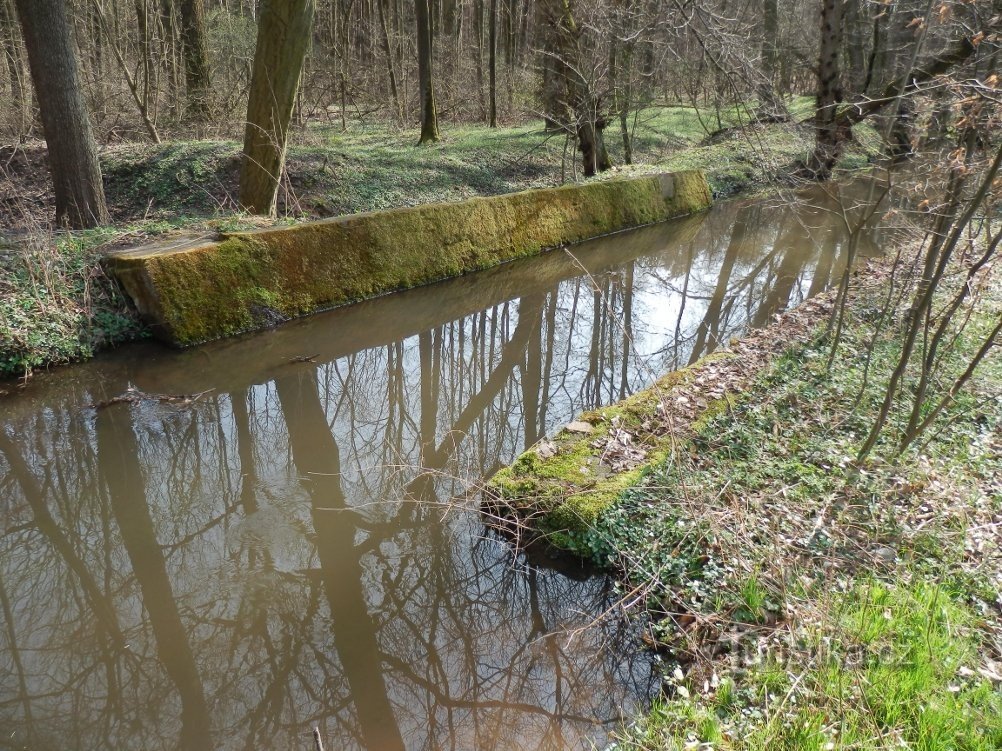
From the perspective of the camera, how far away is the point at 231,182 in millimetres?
11680

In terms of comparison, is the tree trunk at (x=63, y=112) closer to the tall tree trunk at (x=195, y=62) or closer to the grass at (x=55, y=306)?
the grass at (x=55, y=306)

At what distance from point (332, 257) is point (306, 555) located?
17.8ft

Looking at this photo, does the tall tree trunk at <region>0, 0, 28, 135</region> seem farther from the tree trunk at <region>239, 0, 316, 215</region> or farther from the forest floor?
the tree trunk at <region>239, 0, 316, 215</region>

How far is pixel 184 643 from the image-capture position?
3656 mm

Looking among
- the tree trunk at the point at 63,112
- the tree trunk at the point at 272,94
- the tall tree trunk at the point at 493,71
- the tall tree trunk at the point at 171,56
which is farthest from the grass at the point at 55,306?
the tall tree trunk at the point at 493,71

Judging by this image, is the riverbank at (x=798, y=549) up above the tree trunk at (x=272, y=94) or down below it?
below

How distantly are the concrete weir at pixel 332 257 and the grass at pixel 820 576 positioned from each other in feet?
18.3

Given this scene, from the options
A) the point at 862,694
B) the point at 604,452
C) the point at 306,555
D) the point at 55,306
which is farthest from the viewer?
the point at 55,306

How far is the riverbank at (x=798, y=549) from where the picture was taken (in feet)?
9.12

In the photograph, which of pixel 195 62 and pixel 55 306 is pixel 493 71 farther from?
pixel 55 306

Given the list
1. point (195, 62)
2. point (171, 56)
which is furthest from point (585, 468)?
point (171, 56)

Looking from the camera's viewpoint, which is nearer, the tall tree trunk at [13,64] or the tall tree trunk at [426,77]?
the tall tree trunk at [13,64]

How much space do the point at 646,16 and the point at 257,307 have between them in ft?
31.5

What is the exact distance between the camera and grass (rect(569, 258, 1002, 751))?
8.99ft
